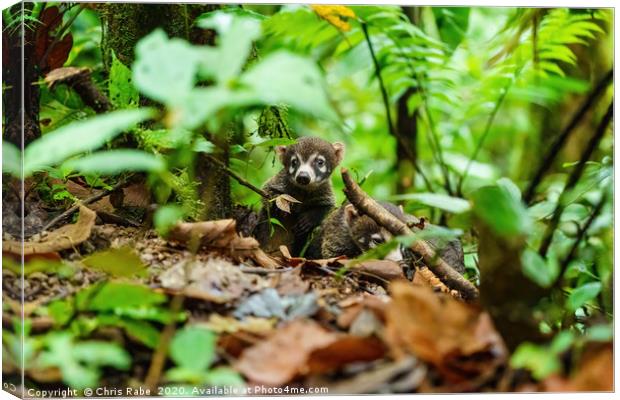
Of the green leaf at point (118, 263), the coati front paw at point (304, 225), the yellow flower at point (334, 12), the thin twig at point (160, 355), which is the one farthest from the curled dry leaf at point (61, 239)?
the coati front paw at point (304, 225)

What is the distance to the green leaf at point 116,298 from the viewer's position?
190 centimetres

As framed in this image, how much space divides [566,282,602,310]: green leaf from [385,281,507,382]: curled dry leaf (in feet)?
2.76

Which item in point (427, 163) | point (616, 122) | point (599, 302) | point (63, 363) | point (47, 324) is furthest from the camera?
point (427, 163)

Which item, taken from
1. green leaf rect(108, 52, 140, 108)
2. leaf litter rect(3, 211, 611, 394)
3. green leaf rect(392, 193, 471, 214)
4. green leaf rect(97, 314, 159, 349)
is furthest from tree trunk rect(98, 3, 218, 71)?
green leaf rect(97, 314, 159, 349)

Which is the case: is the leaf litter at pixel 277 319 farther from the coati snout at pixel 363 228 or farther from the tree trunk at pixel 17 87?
the coati snout at pixel 363 228

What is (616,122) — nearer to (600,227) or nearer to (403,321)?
(600,227)

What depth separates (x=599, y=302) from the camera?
275 centimetres

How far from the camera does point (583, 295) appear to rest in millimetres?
2566

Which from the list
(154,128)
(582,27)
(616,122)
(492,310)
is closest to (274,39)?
(582,27)

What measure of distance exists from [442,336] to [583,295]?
3.36 feet

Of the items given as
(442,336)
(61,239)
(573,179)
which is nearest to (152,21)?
(61,239)

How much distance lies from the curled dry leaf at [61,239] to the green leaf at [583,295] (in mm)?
1598

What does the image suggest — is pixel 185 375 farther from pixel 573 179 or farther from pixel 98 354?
pixel 573 179

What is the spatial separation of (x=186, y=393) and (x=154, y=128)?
1035 mm
